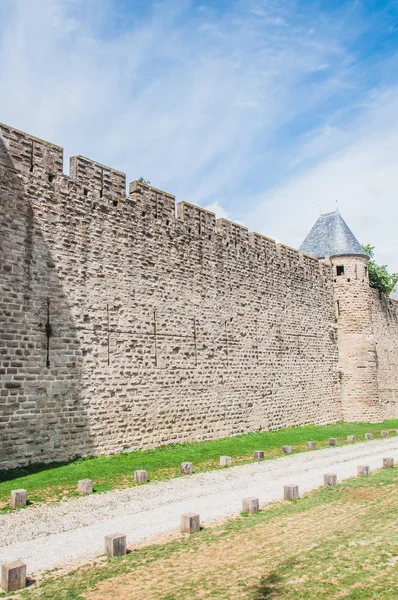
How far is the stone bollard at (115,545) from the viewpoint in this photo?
18.8 feet

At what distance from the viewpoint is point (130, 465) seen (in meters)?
11.2

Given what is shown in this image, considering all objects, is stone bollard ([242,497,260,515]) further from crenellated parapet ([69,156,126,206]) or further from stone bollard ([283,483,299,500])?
crenellated parapet ([69,156,126,206])

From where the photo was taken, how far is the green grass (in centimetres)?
914

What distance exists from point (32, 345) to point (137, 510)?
15.9 ft

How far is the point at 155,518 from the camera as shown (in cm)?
740

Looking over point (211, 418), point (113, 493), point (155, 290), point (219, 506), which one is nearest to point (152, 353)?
point (155, 290)

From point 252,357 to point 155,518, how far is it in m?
11.4

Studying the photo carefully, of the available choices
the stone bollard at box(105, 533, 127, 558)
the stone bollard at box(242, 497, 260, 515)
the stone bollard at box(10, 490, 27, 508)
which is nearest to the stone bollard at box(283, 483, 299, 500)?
the stone bollard at box(242, 497, 260, 515)

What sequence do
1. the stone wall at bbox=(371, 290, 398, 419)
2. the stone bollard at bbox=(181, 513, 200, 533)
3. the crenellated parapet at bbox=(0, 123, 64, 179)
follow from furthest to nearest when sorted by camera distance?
the stone wall at bbox=(371, 290, 398, 419), the crenellated parapet at bbox=(0, 123, 64, 179), the stone bollard at bbox=(181, 513, 200, 533)

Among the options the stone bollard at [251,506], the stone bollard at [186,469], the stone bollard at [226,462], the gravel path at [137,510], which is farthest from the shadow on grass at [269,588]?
the stone bollard at [226,462]

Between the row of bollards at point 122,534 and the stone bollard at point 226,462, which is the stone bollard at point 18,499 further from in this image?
the stone bollard at point 226,462

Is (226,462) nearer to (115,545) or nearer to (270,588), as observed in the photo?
(115,545)

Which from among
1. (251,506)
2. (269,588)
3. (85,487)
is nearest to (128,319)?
(85,487)

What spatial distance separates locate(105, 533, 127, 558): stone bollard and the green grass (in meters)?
2.77
